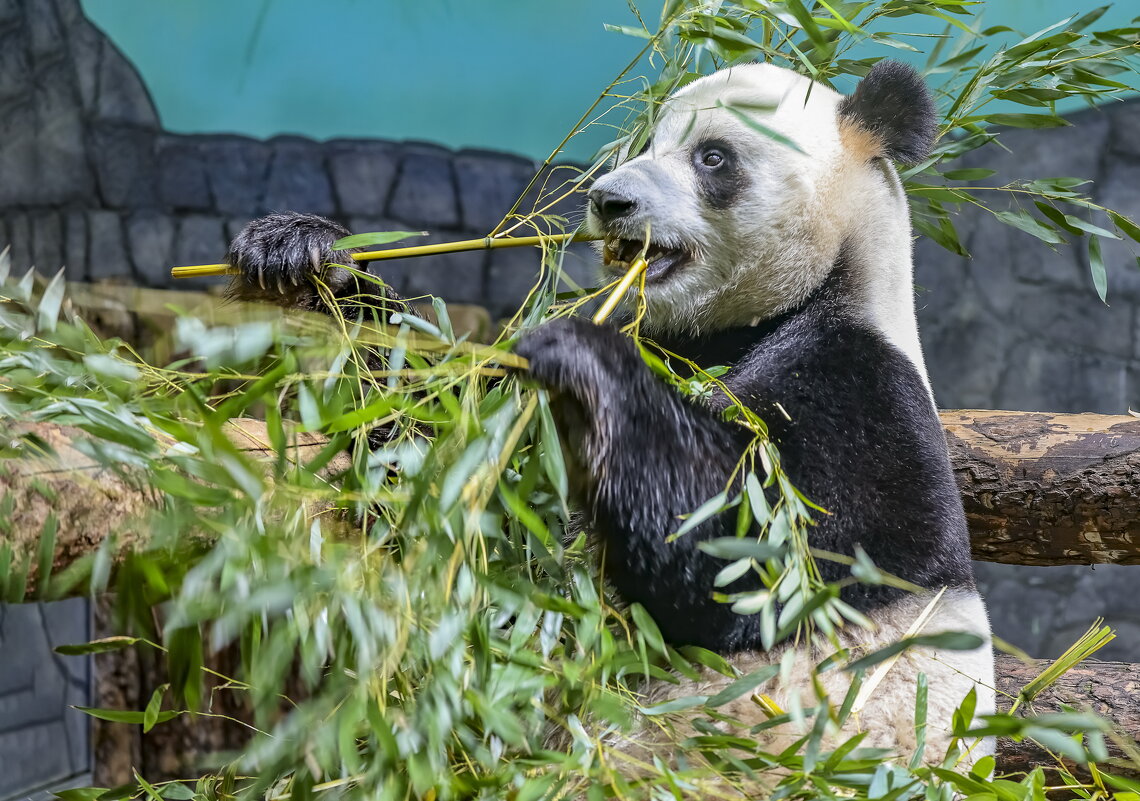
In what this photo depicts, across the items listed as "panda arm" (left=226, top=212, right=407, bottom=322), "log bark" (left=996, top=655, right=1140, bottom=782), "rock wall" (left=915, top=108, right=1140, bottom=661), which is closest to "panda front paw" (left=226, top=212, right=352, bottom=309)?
"panda arm" (left=226, top=212, right=407, bottom=322)

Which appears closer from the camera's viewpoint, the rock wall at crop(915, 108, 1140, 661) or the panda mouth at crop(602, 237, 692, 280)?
the panda mouth at crop(602, 237, 692, 280)

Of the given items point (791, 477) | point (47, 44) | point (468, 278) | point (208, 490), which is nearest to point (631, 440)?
point (791, 477)

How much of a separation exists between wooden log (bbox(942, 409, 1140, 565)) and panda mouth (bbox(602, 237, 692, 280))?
105cm

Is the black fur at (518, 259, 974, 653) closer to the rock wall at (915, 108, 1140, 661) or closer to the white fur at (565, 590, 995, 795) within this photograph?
the white fur at (565, 590, 995, 795)

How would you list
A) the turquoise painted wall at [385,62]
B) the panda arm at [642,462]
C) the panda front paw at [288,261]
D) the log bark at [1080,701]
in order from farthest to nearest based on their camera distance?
the turquoise painted wall at [385,62] < the log bark at [1080,701] < the panda front paw at [288,261] < the panda arm at [642,462]

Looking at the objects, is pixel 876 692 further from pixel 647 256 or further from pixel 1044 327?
pixel 1044 327

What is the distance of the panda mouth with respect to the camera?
1784 mm

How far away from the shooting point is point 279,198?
535 cm

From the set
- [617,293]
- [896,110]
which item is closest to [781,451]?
[617,293]

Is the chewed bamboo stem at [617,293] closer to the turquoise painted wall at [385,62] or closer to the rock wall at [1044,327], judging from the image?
the turquoise painted wall at [385,62]

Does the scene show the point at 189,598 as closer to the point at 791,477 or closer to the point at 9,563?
the point at 9,563

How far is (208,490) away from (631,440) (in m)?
0.59

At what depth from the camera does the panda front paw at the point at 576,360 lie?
1286 mm

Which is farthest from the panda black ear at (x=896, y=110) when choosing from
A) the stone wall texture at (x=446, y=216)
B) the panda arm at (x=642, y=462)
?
the stone wall texture at (x=446, y=216)
